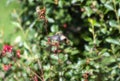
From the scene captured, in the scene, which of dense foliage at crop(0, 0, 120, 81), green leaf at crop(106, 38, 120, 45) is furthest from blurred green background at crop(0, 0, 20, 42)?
green leaf at crop(106, 38, 120, 45)

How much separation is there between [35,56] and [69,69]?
0.33 meters

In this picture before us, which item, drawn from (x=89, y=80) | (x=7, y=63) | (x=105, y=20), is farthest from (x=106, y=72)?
(x=7, y=63)

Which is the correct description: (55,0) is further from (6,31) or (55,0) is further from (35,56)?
(6,31)

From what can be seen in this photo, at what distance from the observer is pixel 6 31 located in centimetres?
607

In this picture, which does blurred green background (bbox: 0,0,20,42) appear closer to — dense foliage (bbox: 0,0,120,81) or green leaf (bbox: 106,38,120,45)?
dense foliage (bbox: 0,0,120,81)

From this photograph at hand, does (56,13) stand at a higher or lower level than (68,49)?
higher

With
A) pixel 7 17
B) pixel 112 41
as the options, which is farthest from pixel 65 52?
pixel 7 17

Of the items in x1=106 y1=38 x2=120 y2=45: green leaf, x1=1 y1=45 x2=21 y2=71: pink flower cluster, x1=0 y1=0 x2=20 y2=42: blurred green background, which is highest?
x1=0 y1=0 x2=20 y2=42: blurred green background

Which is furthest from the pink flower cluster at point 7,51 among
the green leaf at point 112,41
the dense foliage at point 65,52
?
the green leaf at point 112,41

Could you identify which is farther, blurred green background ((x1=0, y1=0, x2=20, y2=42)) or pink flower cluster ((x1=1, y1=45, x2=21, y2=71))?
blurred green background ((x1=0, y1=0, x2=20, y2=42))

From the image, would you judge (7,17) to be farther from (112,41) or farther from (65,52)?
(112,41)

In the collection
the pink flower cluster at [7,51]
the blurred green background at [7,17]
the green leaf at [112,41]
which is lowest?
the pink flower cluster at [7,51]

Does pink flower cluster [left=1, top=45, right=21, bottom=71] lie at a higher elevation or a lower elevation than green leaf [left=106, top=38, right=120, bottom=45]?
lower

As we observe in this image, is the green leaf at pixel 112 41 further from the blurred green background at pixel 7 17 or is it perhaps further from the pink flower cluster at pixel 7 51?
the blurred green background at pixel 7 17
